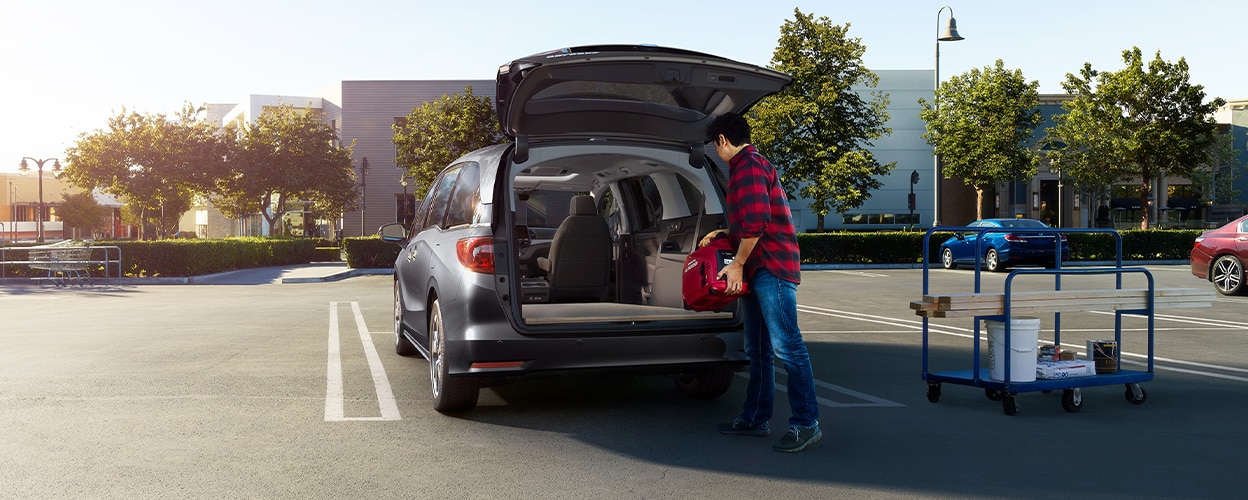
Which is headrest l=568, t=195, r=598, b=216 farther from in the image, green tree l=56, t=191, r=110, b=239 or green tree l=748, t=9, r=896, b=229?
green tree l=56, t=191, r=110, b=239

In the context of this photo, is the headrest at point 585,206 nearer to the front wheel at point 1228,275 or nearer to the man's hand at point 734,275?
the man's hand at point 734,275

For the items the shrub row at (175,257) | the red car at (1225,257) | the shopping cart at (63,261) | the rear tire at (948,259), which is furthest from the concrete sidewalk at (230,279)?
the red car at (1225,257)

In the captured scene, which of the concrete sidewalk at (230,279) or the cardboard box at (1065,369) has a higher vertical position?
the cardboard box at (1065,369)

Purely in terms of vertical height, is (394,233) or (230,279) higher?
(394,233)

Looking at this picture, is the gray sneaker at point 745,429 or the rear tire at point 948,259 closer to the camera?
the gray sneaker at point 745,429

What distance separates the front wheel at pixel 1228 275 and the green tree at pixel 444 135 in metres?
25.6

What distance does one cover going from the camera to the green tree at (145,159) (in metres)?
42.4

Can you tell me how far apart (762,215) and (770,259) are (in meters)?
0.26

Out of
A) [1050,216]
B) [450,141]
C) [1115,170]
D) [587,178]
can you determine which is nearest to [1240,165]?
[1050,216]

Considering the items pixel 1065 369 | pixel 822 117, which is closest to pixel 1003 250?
pixel 822 117

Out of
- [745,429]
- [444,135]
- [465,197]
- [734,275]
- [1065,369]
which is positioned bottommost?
[745,429]

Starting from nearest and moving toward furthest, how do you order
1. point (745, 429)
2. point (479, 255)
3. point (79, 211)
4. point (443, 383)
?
point (745, 429), point (479, 255), point (443, 383), point (79, 211)

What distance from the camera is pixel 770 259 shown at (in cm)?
558

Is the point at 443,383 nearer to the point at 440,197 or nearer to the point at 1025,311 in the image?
the point at 440,197
